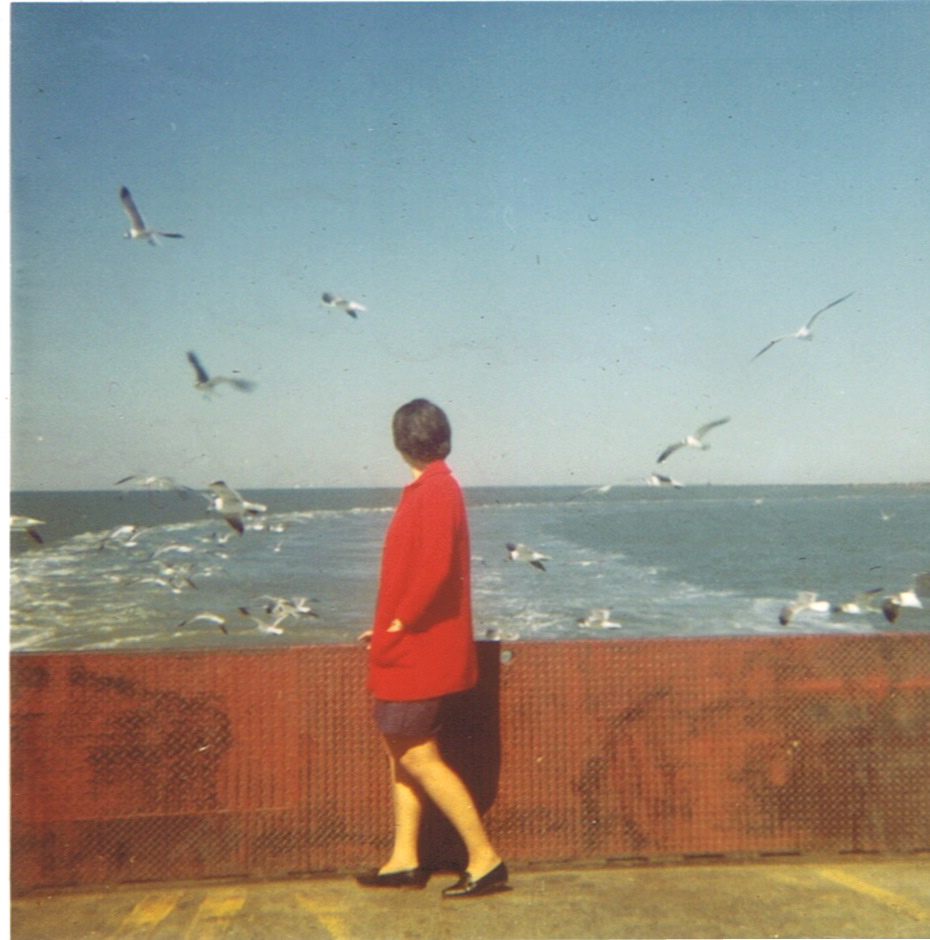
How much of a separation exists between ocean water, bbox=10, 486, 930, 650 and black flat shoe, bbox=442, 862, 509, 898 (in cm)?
291

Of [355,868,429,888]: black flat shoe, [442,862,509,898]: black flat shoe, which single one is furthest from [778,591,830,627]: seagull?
[355,868,429,888]: black flat shoe

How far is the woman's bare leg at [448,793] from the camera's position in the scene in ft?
12.2

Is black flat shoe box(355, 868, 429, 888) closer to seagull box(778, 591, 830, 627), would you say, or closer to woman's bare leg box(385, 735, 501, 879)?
woman's bare leg box(385, 735, 501, 879)

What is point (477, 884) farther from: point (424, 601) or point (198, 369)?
point (198, 369)

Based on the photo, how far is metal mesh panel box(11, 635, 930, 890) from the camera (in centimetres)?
396

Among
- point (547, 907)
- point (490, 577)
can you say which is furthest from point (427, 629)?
point (490, 577)

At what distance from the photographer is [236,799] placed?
158 inches

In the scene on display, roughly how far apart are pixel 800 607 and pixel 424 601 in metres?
5.28

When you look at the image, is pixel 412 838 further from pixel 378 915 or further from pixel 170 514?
pixel 170 514

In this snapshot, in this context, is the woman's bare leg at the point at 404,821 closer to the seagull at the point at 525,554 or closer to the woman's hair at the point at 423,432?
the woman's hair at the point at 423,432

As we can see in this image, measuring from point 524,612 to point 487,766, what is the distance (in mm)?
24442

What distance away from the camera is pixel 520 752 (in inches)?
161

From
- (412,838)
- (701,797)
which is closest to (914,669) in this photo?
(701,797)

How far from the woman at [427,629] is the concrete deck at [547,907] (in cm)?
20
